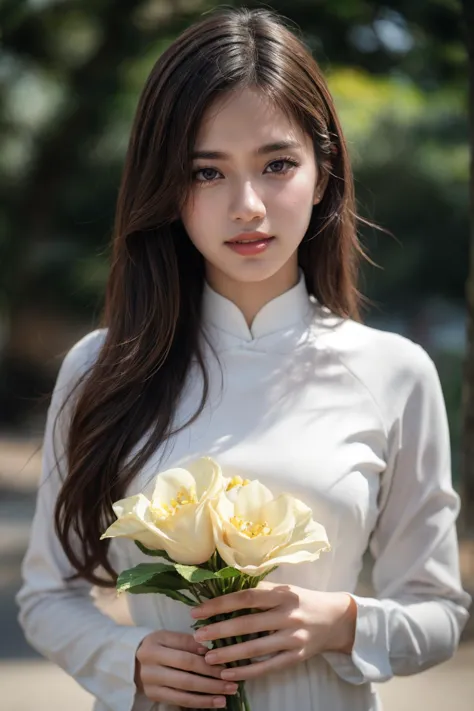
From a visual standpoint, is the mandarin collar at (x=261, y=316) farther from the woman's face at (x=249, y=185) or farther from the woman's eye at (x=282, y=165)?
the woman's eye at (x=282, y=165)

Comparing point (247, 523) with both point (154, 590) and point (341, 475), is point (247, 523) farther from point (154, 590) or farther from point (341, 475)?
point (341, 475)

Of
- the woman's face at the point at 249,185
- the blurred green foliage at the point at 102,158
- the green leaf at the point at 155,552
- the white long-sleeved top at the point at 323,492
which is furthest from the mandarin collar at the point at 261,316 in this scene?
the blurred green foliage at the point at 102,158

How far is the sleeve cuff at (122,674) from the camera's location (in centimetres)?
197

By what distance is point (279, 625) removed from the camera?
6.11ft

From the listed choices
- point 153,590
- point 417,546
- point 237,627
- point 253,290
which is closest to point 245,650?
point 237,627

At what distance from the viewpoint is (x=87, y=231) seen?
568 inches

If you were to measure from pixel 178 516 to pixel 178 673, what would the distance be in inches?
13.5

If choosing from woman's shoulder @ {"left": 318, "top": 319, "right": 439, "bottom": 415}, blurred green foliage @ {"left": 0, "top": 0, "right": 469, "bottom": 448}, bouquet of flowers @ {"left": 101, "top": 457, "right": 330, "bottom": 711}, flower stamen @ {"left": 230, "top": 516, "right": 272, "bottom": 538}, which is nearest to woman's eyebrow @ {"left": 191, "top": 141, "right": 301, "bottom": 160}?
woman's shoulder @ {"left": 318, "top": 319, "right": 439, "bottom": 415}

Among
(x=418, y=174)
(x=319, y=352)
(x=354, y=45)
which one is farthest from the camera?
(x=418, y=174)

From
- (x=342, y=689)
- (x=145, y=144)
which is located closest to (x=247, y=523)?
(x=342, y=689)

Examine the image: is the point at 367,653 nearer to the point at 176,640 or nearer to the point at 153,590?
the point at 176,640

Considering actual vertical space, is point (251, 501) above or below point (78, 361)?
below

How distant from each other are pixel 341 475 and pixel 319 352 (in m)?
0.28

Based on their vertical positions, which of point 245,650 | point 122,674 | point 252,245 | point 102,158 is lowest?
point 122,674
